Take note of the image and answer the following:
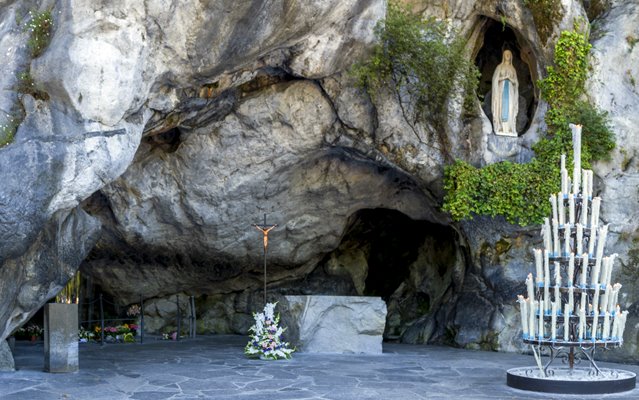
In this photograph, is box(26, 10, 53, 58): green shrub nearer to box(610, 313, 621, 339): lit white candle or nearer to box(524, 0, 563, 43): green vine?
box(610, 313, 621, 339): lit white candle

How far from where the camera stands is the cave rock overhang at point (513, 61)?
1450cm

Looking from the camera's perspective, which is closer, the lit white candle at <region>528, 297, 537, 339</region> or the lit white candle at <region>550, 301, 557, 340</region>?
the lit white candle at <region>550, 301, 557, 340</region>

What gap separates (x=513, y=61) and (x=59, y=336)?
30.4 ft

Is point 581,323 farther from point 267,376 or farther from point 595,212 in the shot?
point 267,376

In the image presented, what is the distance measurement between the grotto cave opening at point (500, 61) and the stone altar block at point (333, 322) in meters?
4.28

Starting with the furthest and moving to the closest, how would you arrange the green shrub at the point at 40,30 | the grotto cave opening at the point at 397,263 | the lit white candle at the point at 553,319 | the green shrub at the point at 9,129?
1. the grotto cave opening at the point at 397,263
2. the green shrub at the point at 40,30
3. the green shrub at the point at 9,129
4. the lit white candle at the point at 553,319

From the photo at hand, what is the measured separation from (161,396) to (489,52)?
9.54m

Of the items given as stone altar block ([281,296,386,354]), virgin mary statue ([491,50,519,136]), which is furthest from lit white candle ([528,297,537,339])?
virgin mary statue ([491,50,519,136])

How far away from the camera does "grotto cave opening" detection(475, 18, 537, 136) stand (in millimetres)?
14789

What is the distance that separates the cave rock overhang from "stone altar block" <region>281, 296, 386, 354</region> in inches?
166

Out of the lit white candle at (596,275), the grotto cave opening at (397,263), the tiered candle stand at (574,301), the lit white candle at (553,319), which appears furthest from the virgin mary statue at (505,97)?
the lit white candle at (553,319)

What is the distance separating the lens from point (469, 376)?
10711mm

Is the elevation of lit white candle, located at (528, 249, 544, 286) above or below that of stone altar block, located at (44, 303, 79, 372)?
above

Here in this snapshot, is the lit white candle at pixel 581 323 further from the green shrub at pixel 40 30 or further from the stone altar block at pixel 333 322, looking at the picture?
the green shrub at pixel 40 30
